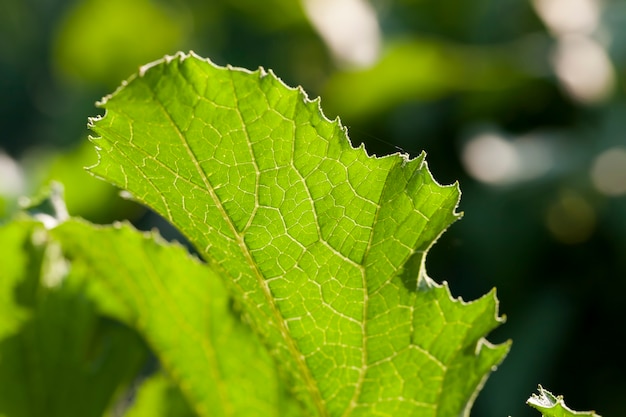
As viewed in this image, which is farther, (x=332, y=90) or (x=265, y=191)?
(x=332, y=90)

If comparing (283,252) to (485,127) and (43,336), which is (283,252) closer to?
(43,336)

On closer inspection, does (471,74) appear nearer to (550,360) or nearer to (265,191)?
(550,360)

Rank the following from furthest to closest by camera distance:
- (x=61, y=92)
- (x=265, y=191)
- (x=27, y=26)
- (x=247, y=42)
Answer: (x=27, y=26)
(x=61, y=92)
(x=247, y=42)
(x=265, y=191)

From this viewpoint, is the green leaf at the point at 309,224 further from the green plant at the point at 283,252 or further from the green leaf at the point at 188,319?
the green leaf at the point at 188,319

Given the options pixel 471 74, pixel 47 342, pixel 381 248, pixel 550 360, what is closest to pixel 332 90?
pixel 471 74

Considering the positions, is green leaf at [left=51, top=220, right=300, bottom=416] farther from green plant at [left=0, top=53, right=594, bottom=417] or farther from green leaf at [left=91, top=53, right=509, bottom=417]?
green leaf at [left=91, top=53, right=509, bottom=417]

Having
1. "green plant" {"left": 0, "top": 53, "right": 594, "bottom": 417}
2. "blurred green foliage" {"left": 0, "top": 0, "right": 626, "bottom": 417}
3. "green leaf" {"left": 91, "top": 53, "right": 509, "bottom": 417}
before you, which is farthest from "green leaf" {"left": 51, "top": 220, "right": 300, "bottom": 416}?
"blurred green foliage" {"left": 0, "top": 0, "right": 626, "bottom": 417}
